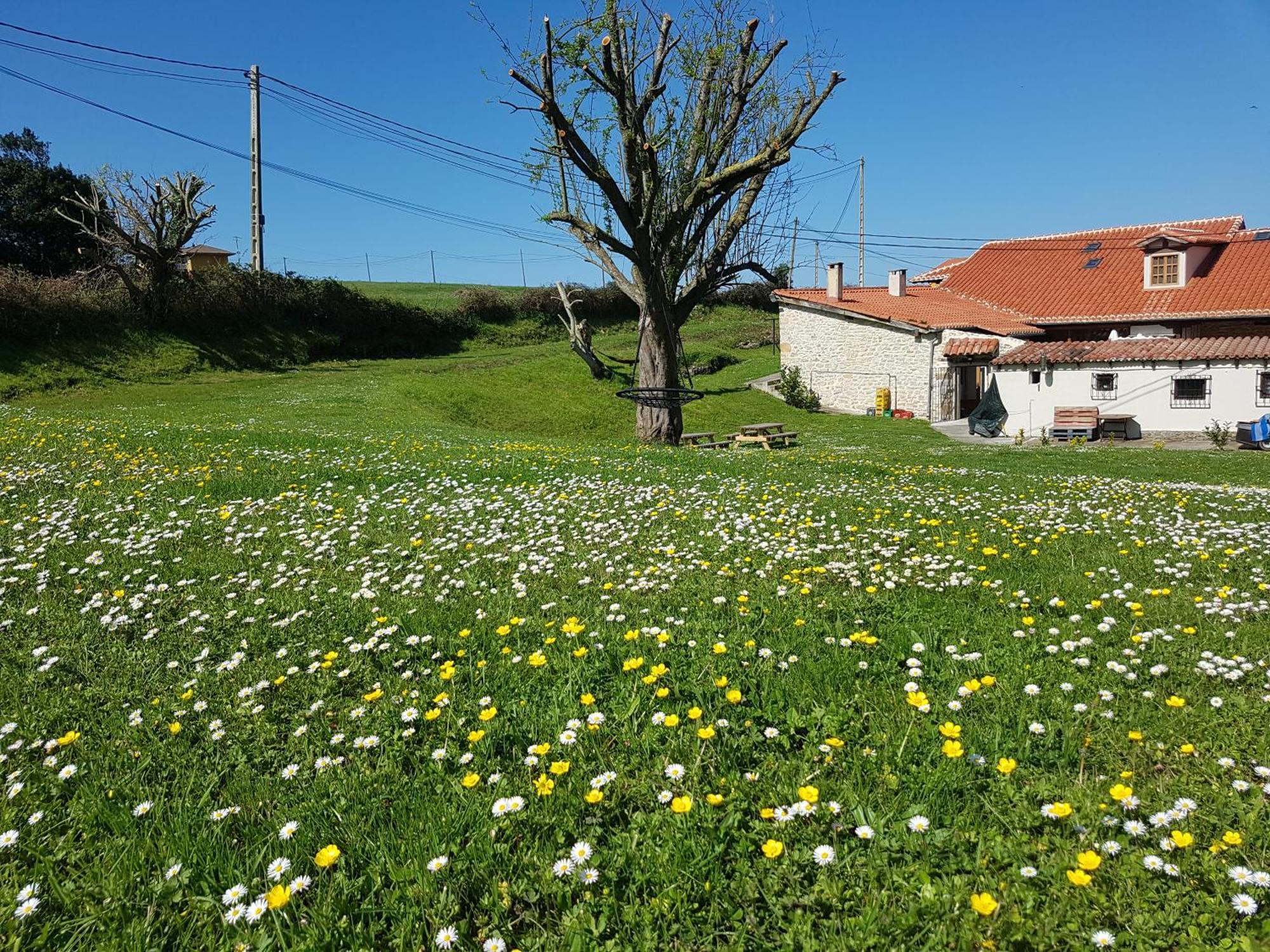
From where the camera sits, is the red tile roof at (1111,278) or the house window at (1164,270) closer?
the red tile roof at (1111,278)

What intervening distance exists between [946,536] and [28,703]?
→ 733 cm

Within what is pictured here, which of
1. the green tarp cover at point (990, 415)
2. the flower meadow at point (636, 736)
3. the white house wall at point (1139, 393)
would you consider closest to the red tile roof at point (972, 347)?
the green tarp cover at point (990, 415)

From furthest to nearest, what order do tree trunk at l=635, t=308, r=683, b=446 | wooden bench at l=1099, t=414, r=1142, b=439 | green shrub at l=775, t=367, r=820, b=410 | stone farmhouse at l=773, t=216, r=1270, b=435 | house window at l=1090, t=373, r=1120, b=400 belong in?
green shrub at l=775, t=367, r=820, b=410, house window at l=1090, t=373, r=1120, b=400, wooden bench at l=1099, t=414, r=1142, b=439, stone farmhouse at l=773, t=216, r=1270, b=435, tree trunk at l=635, t=308, r=683, b=446

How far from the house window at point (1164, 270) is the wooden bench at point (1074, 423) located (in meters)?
11.9

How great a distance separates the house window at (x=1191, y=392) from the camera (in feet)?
88.4

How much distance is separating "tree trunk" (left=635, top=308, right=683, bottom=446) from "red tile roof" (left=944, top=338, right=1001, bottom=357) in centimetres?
1865

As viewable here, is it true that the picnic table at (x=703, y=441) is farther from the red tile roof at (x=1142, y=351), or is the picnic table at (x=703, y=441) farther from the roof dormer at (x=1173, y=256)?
the roof dormer at (x=1173, y=256)

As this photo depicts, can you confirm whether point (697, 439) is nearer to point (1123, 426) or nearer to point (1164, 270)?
point (1123, 426)

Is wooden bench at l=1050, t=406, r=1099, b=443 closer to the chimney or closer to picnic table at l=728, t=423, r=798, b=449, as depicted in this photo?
picnic table at l=728, t=423, r=798, b=449

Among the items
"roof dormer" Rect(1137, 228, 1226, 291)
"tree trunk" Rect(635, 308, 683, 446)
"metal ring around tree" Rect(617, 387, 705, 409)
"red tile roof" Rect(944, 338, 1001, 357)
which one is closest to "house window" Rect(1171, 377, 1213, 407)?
"red tile roof" Rect(944, 338, 1001, 357)

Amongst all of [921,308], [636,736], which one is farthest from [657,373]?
[921,308]

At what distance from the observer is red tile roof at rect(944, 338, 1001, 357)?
32.8m

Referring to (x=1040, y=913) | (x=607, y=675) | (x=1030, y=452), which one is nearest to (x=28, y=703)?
(x=607, y=675)

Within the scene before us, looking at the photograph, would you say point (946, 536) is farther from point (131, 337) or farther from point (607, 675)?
point (131, 337)
